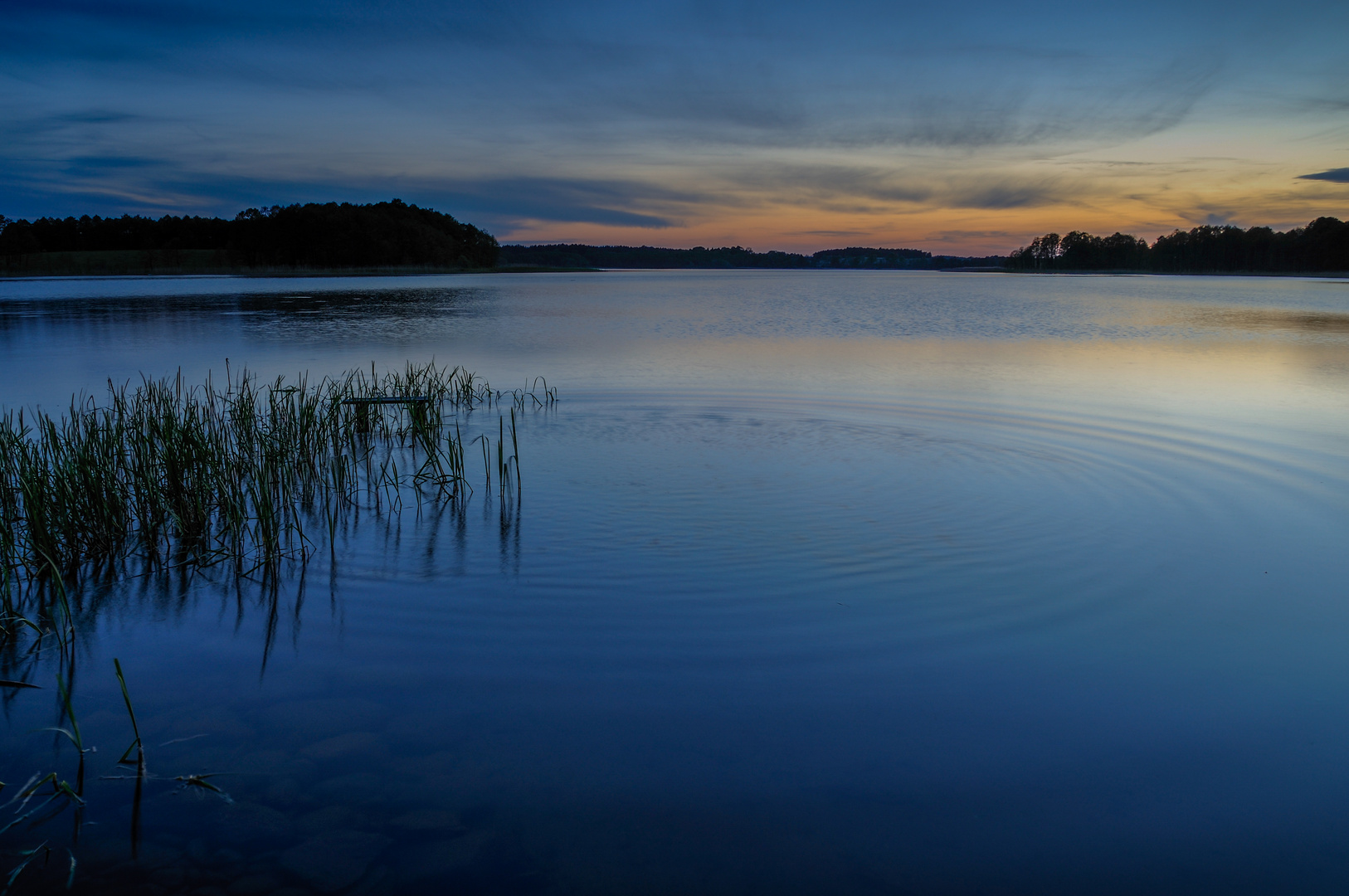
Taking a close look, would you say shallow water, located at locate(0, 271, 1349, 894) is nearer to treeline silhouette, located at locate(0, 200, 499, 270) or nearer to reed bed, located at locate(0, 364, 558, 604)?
reed bed, located at locate(0, 364, 558, 604)

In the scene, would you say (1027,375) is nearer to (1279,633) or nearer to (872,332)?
(872,332)

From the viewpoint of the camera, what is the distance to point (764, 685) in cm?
393

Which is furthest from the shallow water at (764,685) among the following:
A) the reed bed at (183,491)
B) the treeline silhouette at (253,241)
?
the treeline silhouette at (253,241)

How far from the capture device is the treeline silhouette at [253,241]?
88438 millimetres

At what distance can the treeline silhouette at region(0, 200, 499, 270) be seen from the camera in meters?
88.4

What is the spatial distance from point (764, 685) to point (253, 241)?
106 meters

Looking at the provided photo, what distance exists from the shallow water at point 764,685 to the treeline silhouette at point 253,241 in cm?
8999

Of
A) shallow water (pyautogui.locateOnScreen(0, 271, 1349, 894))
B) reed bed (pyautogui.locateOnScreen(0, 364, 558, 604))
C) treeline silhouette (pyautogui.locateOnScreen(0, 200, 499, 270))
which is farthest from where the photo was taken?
treeline silhouette (pyautogui.locateOnScreen(0, 200, 499, 270))

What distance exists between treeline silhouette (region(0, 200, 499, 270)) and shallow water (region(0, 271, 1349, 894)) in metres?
90.0

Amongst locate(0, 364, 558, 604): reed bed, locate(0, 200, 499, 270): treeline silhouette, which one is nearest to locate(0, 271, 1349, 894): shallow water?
locate(0, 364, 558, 604): reed bed

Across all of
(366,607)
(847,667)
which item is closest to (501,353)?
(366,607)

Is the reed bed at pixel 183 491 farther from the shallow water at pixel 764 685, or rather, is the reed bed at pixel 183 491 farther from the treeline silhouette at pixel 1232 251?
the treeline silhouette at pixel 1232 251

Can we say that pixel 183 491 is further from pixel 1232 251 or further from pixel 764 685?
pixel 1232 251

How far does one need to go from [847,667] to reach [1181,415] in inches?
375
